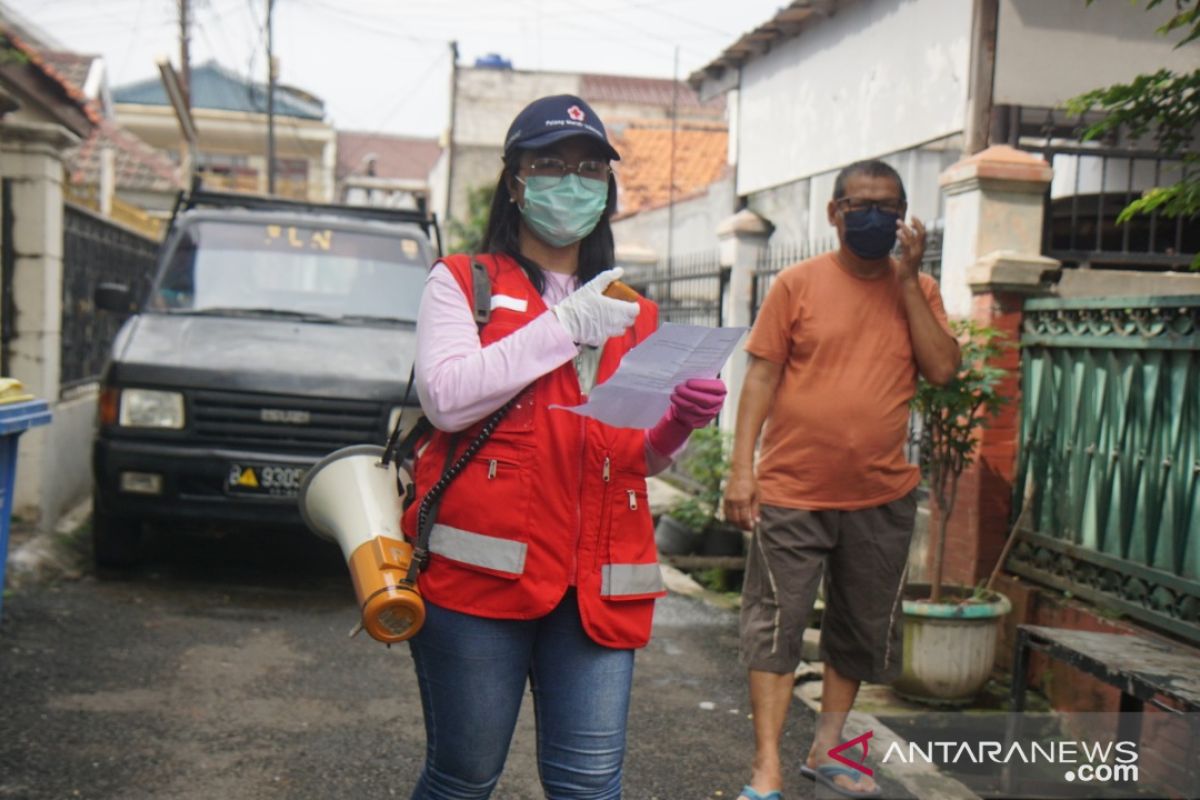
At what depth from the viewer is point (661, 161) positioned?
2423cm

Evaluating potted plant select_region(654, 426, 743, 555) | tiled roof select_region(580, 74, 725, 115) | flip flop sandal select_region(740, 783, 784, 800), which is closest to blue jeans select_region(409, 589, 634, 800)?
flip flop sandal select_region(740, 783, 784, 800)

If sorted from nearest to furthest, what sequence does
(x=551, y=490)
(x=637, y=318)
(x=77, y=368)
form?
1. (x=551, y=490)
2. (x=637, y=318)
3. (x=77, y=368)

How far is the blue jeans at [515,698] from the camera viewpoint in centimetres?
248

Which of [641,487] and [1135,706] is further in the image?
[1135,706]

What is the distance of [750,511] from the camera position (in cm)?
396

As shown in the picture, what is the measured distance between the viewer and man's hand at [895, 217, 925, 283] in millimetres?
3934

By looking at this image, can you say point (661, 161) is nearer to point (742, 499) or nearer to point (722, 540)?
point (722, 540)

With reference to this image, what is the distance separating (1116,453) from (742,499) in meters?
2.10

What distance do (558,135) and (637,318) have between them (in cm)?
42

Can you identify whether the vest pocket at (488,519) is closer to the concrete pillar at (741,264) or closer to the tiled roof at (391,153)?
the concrete pillar at (741,264)

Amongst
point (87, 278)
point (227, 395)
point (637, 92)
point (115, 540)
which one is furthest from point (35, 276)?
point (637, 92)

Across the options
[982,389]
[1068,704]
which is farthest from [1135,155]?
[1068,704]

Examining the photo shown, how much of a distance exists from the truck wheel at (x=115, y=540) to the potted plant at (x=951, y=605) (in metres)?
4.33

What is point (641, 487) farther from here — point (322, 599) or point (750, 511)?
point (322, 599)
